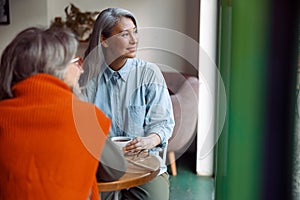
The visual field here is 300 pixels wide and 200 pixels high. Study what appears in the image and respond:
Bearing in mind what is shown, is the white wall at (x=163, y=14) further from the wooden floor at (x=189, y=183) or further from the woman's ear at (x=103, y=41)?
the woman's ear at (x=103, y=41)

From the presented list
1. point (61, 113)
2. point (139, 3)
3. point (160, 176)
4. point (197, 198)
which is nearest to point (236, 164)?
point (61, 113)

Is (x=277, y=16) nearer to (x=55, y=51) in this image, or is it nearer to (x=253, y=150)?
(x=253, y=150)

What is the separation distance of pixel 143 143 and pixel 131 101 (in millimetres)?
221

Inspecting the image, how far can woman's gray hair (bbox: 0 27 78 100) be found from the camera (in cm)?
113

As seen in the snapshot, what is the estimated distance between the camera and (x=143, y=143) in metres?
1.66

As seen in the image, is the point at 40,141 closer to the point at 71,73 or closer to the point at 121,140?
the point at 71,73

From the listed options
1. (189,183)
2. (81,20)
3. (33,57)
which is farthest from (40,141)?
(81,20)

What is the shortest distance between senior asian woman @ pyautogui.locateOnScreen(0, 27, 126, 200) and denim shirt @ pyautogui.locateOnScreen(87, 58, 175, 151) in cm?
64

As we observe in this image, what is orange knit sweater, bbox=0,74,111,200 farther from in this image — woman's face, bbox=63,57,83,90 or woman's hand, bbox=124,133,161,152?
woman's hand, bbox=124,133,161,152

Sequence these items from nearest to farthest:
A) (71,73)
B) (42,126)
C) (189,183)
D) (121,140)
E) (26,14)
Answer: (42,126)
(71,73)
(121,140)
(189,183)
(26,14)

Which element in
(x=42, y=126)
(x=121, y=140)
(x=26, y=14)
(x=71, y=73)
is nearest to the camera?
(x=42, y=126)

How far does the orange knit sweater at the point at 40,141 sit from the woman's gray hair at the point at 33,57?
4cm

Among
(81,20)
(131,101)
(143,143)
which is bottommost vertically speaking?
(143,143)

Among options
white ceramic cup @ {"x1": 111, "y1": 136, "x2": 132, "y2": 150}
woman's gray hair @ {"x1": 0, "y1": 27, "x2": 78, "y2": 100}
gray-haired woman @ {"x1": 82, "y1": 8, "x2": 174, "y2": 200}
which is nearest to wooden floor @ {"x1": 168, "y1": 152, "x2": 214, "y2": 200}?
gray-haired woman @ {"x1": 82, "y1": 8, "x2": 174, "y2": 200}
